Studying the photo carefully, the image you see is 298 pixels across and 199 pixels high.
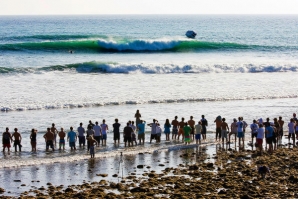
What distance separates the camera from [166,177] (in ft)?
50.6

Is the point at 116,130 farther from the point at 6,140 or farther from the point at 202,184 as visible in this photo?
the point at 202,184

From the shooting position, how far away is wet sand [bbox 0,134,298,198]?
1409cm

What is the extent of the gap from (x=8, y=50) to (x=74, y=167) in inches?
1455

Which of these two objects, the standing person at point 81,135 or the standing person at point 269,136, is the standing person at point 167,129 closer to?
→ the standing person at point 81,135

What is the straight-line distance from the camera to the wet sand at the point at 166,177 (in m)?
14.1

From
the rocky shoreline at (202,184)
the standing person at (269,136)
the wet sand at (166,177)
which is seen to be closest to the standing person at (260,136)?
the standing person at (269,136)

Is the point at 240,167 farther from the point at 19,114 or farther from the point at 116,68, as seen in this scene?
the point at 116,68

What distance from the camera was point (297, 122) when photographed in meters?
21.0

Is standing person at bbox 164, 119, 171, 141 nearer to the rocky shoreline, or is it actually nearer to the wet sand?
the wet sand

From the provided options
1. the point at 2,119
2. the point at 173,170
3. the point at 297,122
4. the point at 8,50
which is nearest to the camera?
the point at 173,170

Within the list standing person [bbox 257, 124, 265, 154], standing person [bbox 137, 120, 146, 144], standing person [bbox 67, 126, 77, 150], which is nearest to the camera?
standing person [bbox 257, 124, 265, 154]

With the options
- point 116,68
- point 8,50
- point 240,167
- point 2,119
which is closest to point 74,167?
point 240,167

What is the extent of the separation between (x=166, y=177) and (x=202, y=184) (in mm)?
→ 1176

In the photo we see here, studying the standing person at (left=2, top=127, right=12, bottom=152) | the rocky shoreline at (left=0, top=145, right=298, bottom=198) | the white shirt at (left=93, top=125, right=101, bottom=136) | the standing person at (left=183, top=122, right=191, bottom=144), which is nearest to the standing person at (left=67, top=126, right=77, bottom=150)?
the white shirt at (left=93, top=125, right=101, bottom=136)
